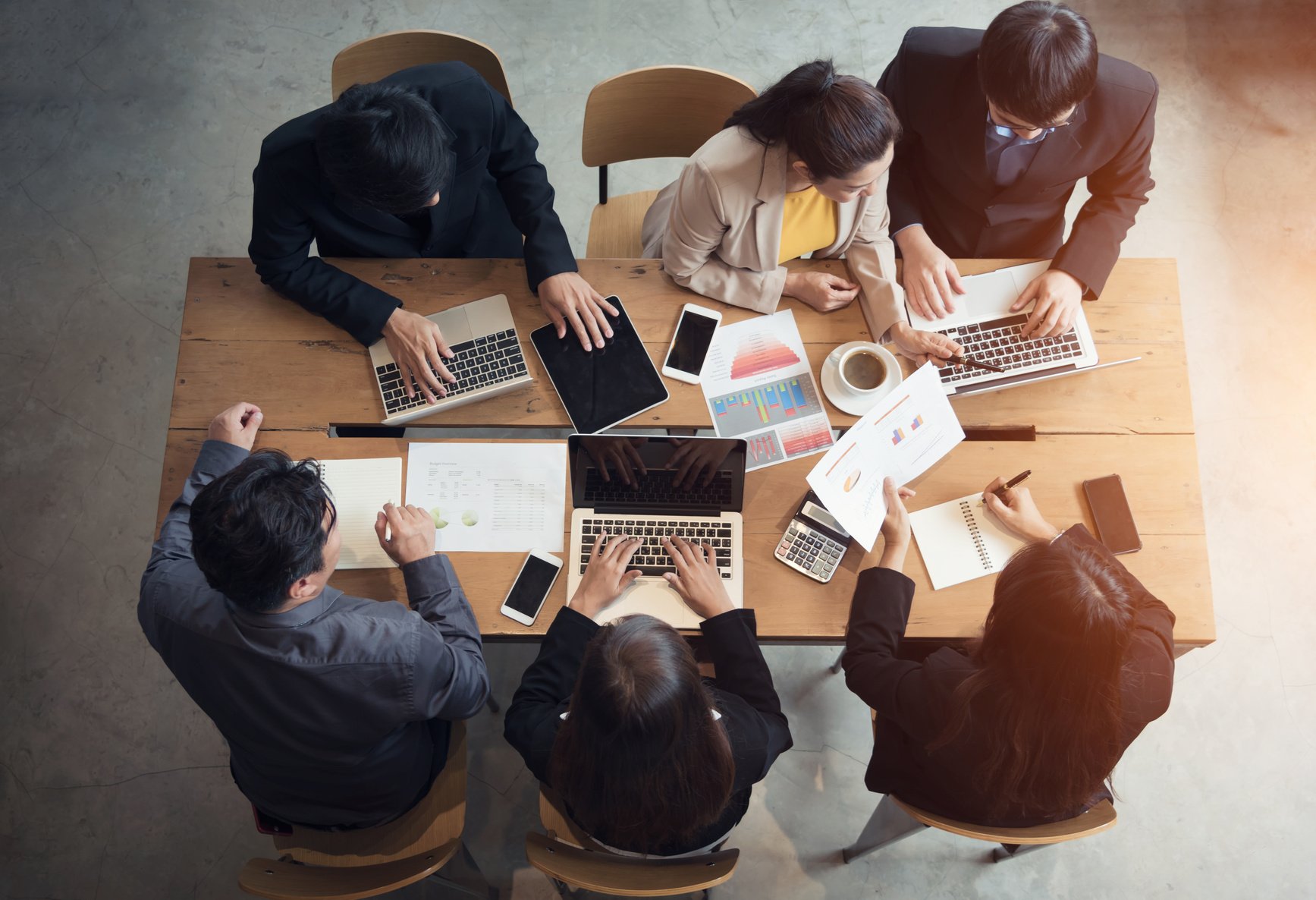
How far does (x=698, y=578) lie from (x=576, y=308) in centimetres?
67

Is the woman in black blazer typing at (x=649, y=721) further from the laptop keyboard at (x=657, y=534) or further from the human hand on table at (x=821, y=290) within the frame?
the human hand on table at (x=821, y=290)

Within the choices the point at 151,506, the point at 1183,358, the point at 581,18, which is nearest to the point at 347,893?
the point at 151,506

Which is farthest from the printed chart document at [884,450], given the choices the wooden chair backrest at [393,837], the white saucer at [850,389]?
the wooden chair backrest at [393,837]

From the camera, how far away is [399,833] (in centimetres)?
181

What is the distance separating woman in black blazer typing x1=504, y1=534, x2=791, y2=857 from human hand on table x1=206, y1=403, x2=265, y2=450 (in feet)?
2.60

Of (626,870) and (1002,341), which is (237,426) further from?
(1002,341)

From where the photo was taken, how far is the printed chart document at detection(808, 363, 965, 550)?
1.76 m

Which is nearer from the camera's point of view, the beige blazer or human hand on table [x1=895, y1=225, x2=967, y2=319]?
the beige blazer

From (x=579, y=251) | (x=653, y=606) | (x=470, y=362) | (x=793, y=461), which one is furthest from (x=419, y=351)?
(x=579, y=251)

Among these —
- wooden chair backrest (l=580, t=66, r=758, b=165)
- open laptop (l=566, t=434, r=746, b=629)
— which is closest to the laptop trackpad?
open laptop (l=566, t=434, r=746, b=629)

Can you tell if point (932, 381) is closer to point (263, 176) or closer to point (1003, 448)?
point (1003, 448)

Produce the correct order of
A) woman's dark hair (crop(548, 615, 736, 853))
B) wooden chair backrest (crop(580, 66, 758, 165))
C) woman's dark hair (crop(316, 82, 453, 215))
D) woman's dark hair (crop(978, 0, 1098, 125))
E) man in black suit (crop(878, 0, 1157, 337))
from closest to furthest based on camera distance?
woman's dark hair (crop(548, 615, 736, 853))
woman's dark hair (crop(316, 82, 453, 215))
woman's dark hair (crop(978, 0, 1098, 125))
man in black suit (crop(878, 0, 1157, 337))
wooden chair backrest (crop(580, 66, 758, 165))

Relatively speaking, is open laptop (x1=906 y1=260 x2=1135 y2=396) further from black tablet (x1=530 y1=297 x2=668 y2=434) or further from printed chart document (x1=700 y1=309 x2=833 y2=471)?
black tablet (x1=530 y1=297 x2=668 y2=434)

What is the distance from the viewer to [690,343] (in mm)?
1917
